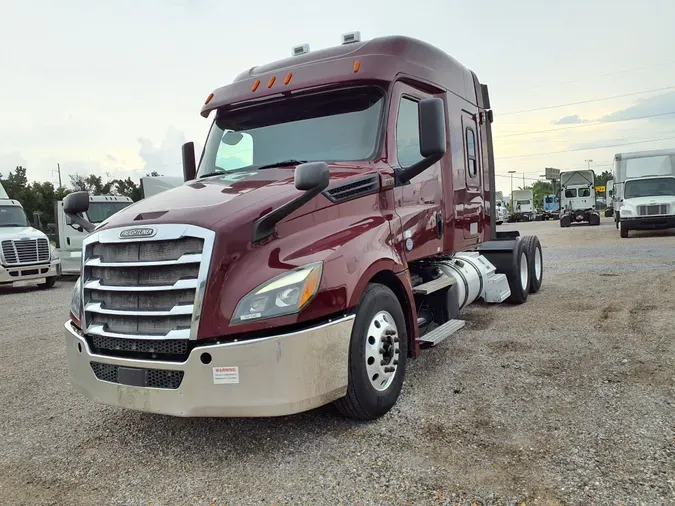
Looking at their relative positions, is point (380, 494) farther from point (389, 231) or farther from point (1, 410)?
point (1, 410)

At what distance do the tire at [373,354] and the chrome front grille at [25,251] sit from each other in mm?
12979

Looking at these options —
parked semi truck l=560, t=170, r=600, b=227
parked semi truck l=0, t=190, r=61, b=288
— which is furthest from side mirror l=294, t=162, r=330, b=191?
parked semi truck l=560, t=170, r=600, b=227

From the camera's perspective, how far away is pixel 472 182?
249 inches

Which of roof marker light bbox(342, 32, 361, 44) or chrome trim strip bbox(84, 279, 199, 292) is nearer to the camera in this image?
chrome trim strip bbox(84, 279, 199, 292)

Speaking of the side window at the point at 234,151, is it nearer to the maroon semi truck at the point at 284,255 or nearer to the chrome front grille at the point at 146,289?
the maroon semi truck at the point at 284,255

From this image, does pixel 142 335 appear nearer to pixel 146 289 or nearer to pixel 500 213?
pixel 146 289

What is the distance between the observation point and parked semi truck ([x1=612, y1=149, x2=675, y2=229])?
20453 millimetres

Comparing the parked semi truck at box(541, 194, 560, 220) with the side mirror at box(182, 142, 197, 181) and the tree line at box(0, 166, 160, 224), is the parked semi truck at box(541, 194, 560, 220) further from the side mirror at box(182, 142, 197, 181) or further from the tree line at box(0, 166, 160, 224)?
the side mirror at box(182, 142, 197, 181)

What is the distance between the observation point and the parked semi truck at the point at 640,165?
20453 mm

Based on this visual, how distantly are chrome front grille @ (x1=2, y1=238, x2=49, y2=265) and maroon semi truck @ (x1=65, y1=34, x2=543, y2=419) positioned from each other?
11016 mm

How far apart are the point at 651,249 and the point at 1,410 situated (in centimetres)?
1494

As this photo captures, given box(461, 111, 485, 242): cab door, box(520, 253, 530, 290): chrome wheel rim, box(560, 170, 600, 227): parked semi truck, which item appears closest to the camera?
box(461, 111, 485, 242): cab door

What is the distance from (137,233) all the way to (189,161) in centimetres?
235

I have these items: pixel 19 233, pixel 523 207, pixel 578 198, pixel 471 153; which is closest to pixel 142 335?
pixel 471 153
